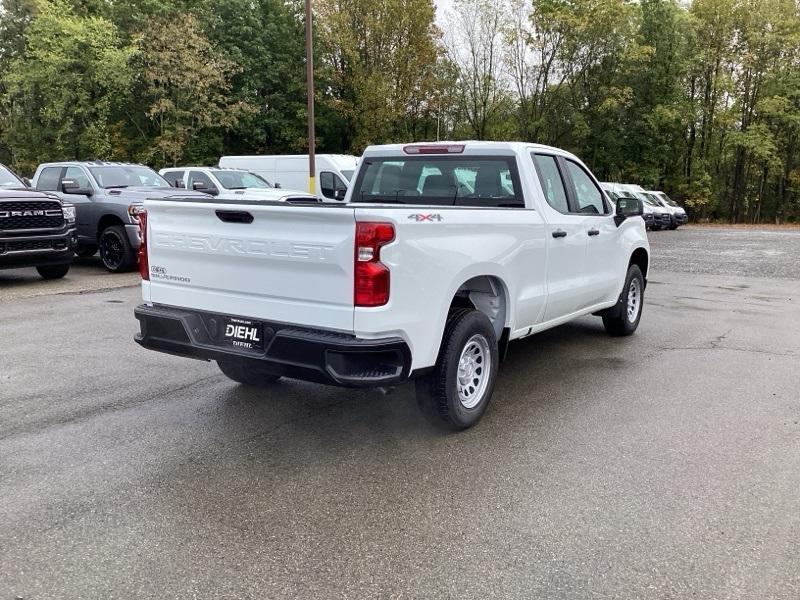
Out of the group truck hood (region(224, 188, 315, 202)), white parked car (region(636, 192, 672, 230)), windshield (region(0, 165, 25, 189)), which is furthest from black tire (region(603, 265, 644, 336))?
white parked car (region(636, 192, 672, 230))

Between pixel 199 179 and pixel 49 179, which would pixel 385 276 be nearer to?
pixel 49 179

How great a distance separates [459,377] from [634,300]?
3924mm

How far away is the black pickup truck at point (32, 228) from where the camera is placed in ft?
32.3

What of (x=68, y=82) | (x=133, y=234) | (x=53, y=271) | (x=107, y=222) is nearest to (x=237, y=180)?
(x=107, y=222)

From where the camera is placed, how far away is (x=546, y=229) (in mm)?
5164

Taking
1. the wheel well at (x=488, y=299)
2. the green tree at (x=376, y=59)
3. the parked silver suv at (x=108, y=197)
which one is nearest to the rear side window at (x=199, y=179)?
the parked silver suv at (x=108, y=197)

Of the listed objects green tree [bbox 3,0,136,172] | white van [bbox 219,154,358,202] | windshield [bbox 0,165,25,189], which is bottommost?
windshield [bbox 0,165,25,189]

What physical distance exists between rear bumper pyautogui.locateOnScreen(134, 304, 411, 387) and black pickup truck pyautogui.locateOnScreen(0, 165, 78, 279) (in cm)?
731

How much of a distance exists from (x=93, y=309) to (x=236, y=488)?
5927 millimetres

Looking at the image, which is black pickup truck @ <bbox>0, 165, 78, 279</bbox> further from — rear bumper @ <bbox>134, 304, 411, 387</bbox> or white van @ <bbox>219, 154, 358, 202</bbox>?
white van @ <bbox>219, 154, 358, 202</bbox>

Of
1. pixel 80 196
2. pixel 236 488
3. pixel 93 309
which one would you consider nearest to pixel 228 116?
pixel 80 196

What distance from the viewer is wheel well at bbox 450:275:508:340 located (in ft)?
15.2

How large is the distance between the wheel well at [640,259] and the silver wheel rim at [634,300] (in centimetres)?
21

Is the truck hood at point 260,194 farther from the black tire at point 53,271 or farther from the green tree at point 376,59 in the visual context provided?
the green tree at point 376,59
